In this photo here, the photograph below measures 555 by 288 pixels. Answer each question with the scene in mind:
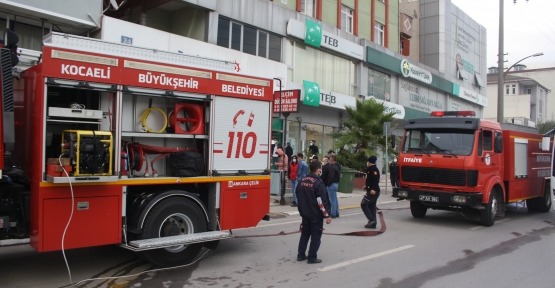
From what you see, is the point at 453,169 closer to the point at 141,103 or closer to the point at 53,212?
the point at 141,103

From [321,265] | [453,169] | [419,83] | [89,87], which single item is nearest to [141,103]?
[89,87]

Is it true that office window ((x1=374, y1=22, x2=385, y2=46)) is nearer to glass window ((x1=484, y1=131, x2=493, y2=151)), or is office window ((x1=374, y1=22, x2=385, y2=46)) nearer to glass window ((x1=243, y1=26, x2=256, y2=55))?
glass window ((x1=243, y1=26, x2=256, y2=55))

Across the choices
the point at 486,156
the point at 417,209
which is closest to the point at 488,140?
the point at 486,156

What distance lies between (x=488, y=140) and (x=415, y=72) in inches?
942

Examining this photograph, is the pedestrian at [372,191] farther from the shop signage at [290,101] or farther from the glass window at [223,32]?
the glass window at [223,32]

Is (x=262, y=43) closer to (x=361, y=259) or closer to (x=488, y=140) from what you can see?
(x=488, y=140)

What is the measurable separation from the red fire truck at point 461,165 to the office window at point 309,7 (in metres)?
14.0

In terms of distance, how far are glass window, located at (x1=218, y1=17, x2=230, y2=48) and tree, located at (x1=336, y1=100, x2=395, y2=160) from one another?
6658 millimetres

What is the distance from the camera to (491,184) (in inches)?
427

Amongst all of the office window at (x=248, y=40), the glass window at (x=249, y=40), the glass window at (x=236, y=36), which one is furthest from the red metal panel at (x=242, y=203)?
the glass window at (x=249, y=40)

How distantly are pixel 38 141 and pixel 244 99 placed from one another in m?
3.13

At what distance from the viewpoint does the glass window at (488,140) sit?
11.0 metres

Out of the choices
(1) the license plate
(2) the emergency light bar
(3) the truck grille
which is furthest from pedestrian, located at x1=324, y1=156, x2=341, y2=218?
(2) the emergency light bar

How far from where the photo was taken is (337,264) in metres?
7.25
